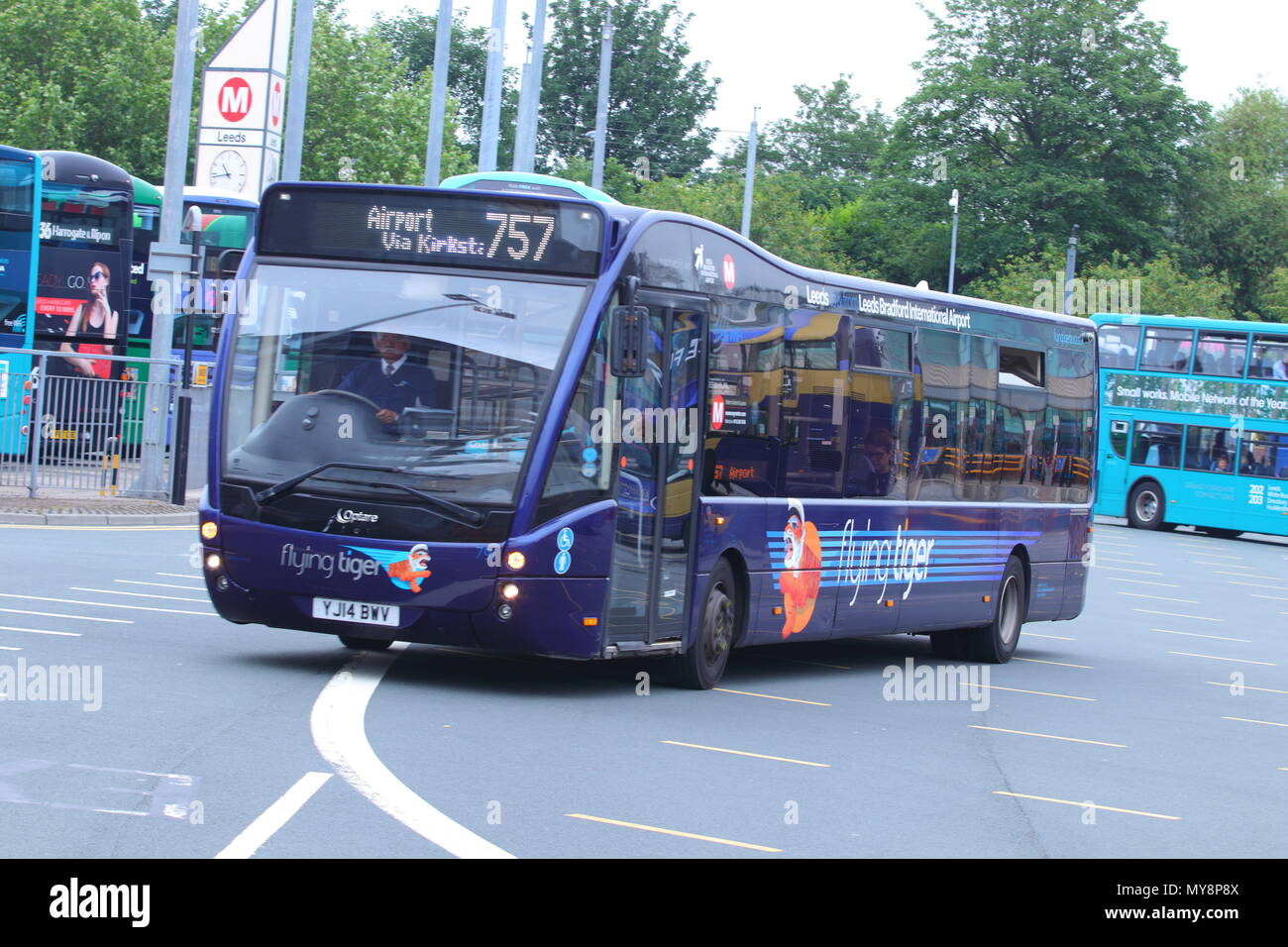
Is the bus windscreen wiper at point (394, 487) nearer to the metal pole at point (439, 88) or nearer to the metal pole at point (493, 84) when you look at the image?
the metal pole at point (493, 84)

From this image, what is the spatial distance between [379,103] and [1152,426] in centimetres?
2970

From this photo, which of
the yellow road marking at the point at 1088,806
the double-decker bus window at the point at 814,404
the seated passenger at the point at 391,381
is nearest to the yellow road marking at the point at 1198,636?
the double-decker bus window at the point at 814,404

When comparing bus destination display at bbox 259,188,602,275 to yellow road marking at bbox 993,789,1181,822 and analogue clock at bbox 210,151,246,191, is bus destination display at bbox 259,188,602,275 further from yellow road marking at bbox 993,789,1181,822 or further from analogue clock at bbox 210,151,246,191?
analogue clock at bbox 210,151,246,191

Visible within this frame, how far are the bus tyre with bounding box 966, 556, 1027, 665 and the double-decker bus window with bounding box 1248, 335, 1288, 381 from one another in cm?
2599

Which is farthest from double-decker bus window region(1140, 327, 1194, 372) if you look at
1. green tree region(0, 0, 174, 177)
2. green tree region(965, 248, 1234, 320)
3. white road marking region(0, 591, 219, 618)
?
white road marking region(0, 591, 219, 618)

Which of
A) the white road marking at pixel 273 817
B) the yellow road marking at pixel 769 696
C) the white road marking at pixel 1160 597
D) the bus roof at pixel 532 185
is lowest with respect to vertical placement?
the yellow road marking at pixel 769 696

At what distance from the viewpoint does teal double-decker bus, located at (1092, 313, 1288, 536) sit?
137ft

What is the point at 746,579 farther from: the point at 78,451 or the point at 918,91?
the point at 918,91

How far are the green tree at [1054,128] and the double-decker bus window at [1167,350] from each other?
89.9 feet

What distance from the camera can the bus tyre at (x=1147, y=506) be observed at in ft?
144

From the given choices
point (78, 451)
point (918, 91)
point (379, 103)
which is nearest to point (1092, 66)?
point (918, 91)

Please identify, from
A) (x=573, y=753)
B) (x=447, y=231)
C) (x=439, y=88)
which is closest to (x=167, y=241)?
(x=439, y=88)

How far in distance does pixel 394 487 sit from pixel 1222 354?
113 feet
